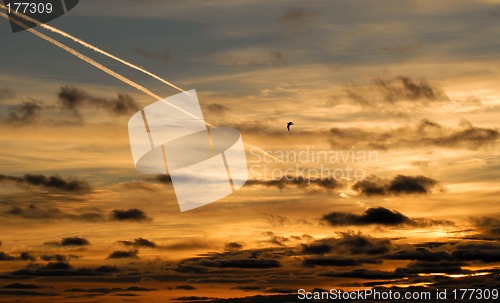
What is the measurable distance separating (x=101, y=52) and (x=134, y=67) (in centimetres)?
1374

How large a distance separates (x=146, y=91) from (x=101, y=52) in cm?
Answer: 1708

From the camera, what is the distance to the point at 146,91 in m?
197

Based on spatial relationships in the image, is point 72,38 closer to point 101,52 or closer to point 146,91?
point 101,52

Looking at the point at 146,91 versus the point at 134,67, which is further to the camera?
the point at 146,91

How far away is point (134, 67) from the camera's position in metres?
173

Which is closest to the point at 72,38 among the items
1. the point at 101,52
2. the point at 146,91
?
the point at 101,52

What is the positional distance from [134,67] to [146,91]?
23592mm

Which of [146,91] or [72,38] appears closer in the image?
[72,38]

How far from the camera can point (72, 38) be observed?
175 metres

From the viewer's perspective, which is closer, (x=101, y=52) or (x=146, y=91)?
(x=101, y=52)
